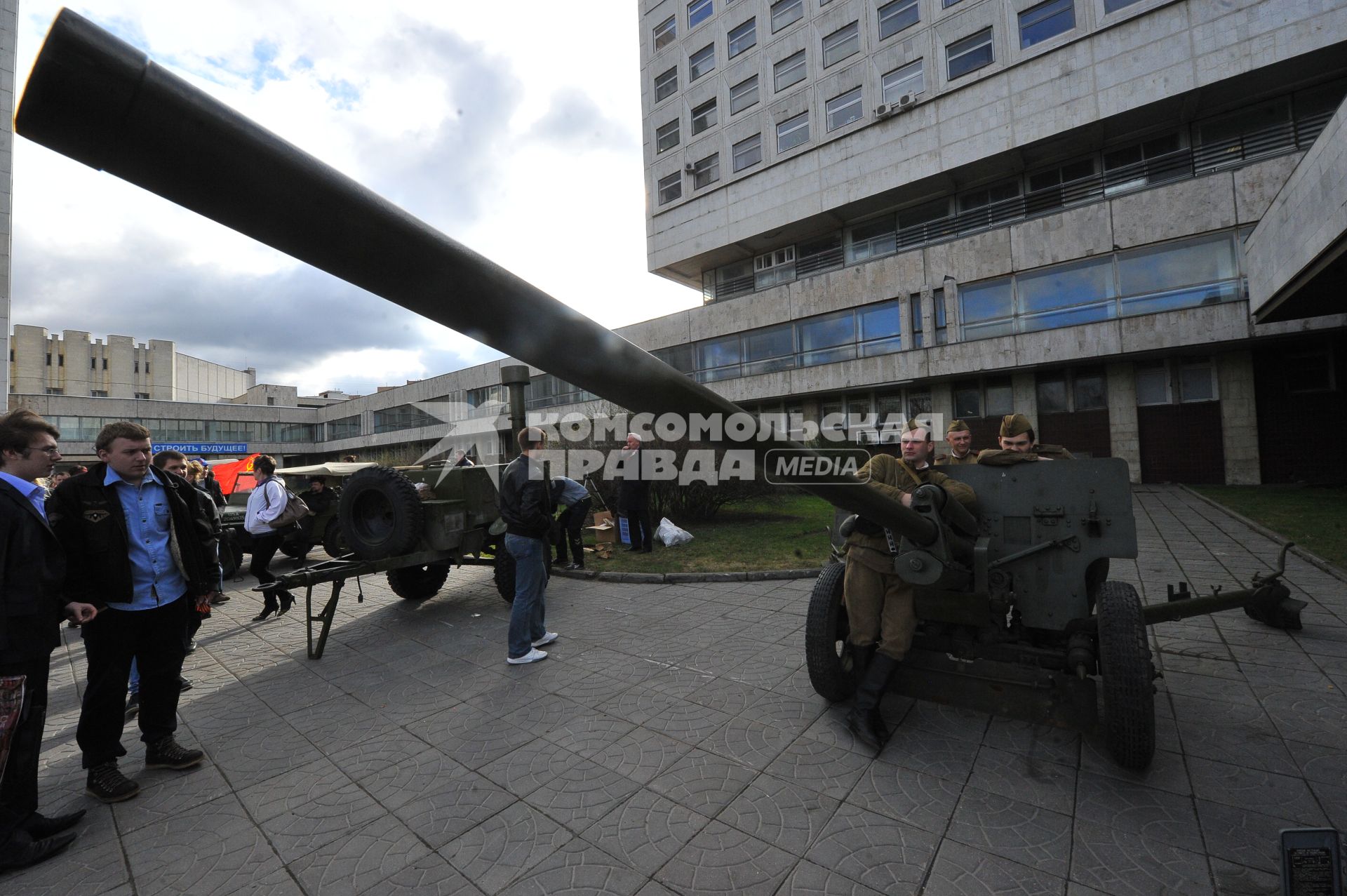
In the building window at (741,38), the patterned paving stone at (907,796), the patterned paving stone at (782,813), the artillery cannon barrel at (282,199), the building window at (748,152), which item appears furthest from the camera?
the building window at (741,38)

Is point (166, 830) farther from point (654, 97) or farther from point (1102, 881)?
point (654, 97)

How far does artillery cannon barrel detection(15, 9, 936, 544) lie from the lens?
747mm

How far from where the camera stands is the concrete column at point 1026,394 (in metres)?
19.7

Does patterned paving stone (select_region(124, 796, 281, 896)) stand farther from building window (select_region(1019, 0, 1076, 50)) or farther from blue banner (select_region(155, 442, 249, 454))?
blue banner (select_region(155, 442, 249, 454))

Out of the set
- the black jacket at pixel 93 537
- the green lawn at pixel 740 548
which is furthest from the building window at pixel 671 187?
the black jacket at pixel 93 537

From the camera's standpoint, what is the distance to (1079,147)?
65.0 feet

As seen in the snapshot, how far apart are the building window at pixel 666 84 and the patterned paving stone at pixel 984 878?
35.2 m

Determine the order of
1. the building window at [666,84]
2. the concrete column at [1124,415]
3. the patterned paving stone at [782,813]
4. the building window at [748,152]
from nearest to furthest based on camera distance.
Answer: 1. the patterned paving stone at [782,813]
2. the concrete column at [1124,415]
3. the building window at [748,152]
4. the building window at [666,84]

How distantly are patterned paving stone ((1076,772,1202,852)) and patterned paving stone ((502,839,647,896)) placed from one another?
1981 mm

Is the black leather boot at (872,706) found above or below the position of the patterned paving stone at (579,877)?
above

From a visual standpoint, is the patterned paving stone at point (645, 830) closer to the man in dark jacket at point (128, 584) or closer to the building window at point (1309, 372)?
the man in dark jacket at point (128, 584)

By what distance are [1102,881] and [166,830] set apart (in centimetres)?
398

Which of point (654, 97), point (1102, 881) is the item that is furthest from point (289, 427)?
point (1102, 881)

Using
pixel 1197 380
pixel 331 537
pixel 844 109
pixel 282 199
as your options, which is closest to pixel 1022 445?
pixel 282 199
